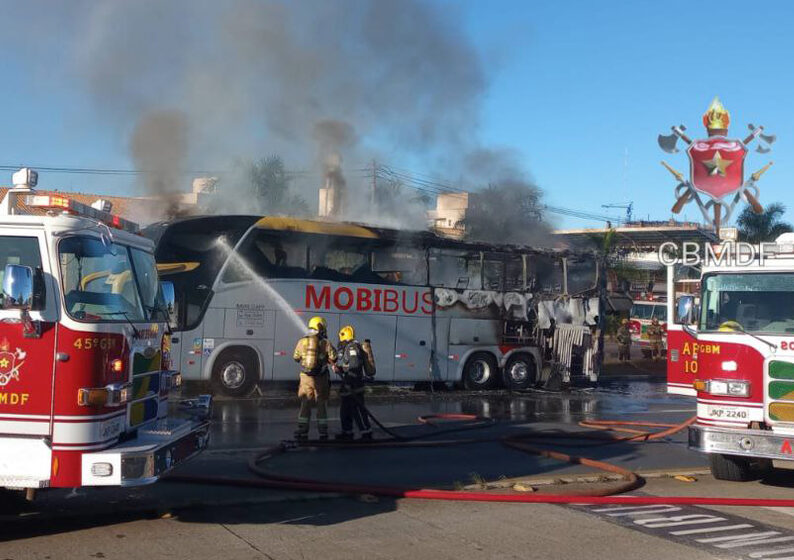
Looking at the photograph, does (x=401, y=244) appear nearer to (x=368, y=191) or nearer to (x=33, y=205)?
(x=368, y=191)

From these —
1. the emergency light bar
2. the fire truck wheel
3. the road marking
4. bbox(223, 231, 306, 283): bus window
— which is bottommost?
the road marking

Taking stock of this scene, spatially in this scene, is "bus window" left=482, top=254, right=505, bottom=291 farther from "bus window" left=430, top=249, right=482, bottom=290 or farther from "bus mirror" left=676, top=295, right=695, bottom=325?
"bus mirror" left=676, top=295, right=695, bottom=325

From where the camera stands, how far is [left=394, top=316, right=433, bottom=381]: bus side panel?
62.4ft

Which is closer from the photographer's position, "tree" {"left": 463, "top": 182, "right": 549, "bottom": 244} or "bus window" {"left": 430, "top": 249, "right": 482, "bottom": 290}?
"bus window" {"left": 430, "top": 249, "right": 482, "bottom": 290}

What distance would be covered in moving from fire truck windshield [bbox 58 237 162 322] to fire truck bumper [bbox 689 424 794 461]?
5.40 metres

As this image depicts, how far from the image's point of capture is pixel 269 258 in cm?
1711

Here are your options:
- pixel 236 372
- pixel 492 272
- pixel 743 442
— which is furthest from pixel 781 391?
pixel 492 272

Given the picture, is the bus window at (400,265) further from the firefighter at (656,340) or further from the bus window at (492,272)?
the firefighter at (656,340)

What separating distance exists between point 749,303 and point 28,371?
6.81 m

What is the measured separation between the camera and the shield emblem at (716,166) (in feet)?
105

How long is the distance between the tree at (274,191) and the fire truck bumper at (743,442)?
13418mm

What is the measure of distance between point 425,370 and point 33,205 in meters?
13.7

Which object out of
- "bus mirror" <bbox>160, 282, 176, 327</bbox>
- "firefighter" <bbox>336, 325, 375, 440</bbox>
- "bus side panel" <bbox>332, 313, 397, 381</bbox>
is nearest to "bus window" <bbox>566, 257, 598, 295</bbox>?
"bus side panel" <bbox>332, 313, 397, 381</bbox>

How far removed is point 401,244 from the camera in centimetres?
1895
